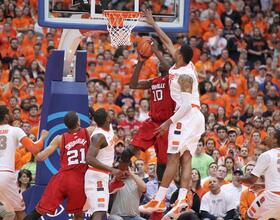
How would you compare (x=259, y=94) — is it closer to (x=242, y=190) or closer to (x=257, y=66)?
(x=257, y=66)

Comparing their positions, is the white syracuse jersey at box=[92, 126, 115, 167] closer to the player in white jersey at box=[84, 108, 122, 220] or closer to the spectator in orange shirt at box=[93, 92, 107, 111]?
the player in white jersey at box=[84, 108, 122, 220]

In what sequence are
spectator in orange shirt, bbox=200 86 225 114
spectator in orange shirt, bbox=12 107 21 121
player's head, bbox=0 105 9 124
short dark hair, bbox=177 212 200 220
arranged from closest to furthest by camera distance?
1. short dark hair, bbox=177 212 200 220
2. player's head, bbox=0 105 9 124
3. spectator in orange shirt, bbox=12 107 21 121
4. spectator in orange shirt, bbox=200 86 225 114

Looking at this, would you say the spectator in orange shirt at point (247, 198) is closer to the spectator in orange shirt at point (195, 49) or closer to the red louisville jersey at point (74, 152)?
the red louisville jersey at point (74, 152)

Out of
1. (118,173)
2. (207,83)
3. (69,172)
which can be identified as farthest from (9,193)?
(207,83)

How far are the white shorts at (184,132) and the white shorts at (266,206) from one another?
1226 millimetres

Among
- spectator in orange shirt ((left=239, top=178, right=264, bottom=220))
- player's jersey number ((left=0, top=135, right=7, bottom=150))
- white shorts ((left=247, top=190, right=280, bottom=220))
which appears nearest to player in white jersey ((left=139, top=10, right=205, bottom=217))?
white shorts ((left=247, top=190, right=280, bottom=220))

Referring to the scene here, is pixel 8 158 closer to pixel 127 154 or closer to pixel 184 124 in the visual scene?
pixel 127 154

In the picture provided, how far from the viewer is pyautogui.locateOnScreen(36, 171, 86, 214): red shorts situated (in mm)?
14414

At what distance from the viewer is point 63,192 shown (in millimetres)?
14516

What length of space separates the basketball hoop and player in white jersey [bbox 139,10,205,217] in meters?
0.90

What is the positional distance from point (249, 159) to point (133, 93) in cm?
475

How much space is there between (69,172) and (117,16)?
7.76 ft

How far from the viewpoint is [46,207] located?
1438 cm

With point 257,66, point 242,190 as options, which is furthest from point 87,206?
A: point 257,66
